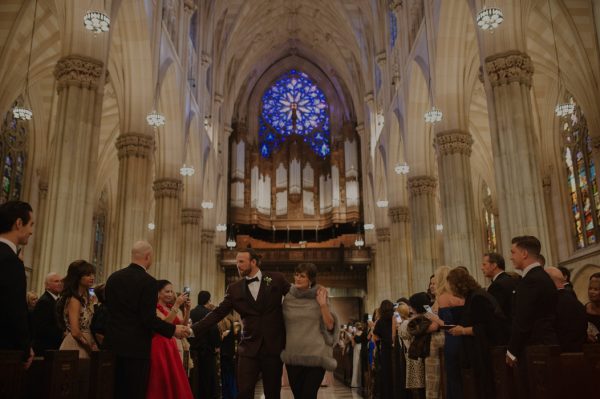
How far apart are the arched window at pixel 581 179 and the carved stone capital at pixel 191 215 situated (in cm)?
1601

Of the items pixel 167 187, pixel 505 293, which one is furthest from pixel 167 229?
pixel 505 293

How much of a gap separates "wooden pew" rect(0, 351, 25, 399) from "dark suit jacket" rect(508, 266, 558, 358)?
366cm

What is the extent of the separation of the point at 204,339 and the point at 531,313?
18.6 feet

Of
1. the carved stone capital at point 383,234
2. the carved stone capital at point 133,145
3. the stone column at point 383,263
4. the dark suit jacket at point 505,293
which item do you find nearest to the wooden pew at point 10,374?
the dark suit jacket at point 505,293

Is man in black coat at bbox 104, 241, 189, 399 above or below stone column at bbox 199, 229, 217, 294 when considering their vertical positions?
below

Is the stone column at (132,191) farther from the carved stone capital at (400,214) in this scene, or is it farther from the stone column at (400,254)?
the carved stone capital at (400,214)

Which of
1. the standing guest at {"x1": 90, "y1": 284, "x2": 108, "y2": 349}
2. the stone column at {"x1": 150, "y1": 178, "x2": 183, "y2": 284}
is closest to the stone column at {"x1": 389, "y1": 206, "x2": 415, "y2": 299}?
the stone column at {"x1": 150, "y1": 178, "x2": 183, "y2": 284}

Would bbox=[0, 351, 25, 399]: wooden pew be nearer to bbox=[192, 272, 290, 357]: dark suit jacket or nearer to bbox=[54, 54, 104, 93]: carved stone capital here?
bbox=[192, 272, 290, 357]: dark suit jacket

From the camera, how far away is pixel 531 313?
4602 millimetres

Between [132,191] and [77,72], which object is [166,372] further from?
[132,191]

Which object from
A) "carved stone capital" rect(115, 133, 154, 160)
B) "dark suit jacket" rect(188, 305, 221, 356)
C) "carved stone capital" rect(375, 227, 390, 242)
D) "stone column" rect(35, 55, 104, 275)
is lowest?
"dark suit jacket" rect(188, 305, 221, 356)

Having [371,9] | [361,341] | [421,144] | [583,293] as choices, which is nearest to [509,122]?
[361,341]

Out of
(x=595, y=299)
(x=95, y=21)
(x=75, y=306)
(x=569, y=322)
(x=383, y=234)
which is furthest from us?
(x=383, y=234)

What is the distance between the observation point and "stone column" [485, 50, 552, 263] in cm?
1159
